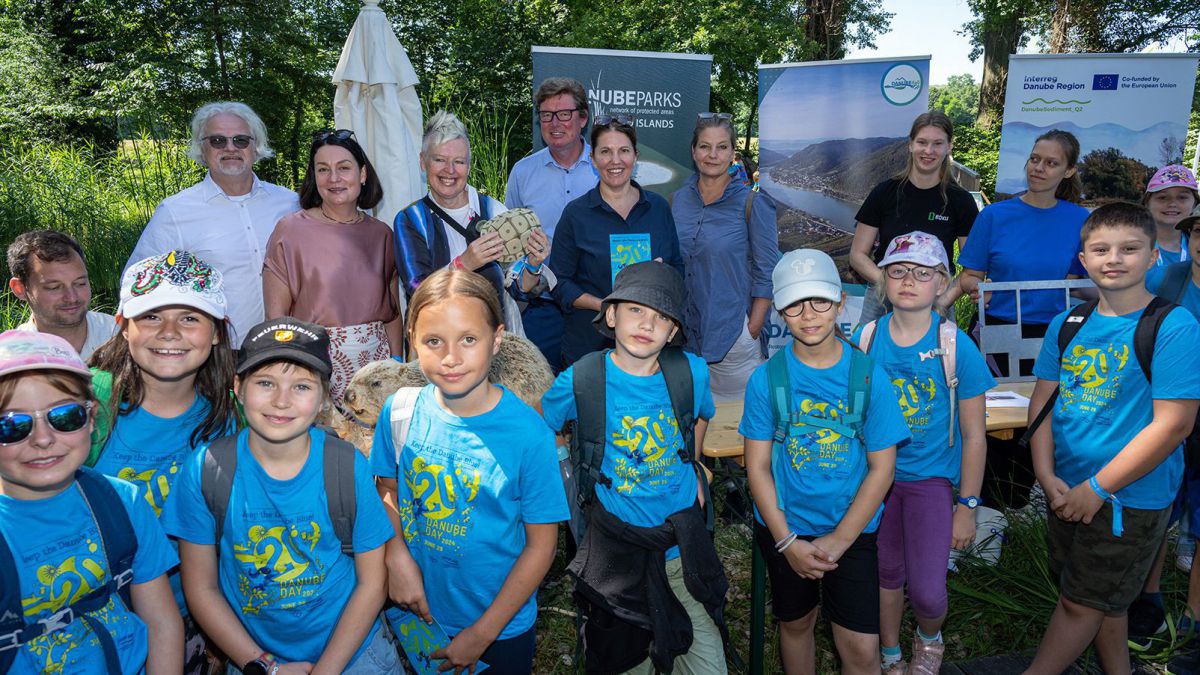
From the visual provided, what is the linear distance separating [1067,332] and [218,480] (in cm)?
297

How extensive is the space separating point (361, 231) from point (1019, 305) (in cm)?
357

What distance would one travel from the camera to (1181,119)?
6.38 metres

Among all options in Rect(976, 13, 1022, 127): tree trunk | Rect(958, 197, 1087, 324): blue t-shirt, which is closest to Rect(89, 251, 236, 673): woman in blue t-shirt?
Rect(958, 197, 1087, 324): blue t-shirt

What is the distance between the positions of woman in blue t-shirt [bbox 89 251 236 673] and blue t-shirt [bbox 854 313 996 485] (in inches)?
90.6

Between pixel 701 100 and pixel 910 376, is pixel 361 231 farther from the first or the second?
pixel 701 100

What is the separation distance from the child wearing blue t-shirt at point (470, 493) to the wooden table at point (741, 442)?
1065 mm

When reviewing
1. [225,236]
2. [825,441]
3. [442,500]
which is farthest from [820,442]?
[225,236]

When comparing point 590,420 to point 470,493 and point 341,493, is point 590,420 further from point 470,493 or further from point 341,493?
point 341,493

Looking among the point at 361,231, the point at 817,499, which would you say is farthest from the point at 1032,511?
the point at 361,231

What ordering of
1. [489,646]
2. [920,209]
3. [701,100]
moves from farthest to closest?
[701,100] < [920,209] < [489,646]

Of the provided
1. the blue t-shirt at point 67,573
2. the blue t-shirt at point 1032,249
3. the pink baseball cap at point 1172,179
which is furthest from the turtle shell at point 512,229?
the pink baseball cap at point 1172,179

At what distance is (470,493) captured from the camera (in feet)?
6.63

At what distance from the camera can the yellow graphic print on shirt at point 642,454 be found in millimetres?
2340

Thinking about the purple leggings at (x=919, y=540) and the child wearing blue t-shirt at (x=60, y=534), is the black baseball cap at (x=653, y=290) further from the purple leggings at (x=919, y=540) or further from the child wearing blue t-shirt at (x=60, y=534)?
the child wearing blue t-shirt at (x=60, y=534)
